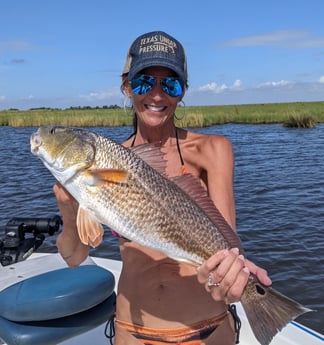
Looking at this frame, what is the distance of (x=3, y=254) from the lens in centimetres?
524

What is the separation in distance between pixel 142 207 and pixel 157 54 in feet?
3.06

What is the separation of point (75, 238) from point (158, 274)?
22.1 inches

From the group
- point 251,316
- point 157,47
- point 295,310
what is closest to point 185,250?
point 251,316

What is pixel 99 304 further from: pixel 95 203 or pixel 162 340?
pixel 95 203

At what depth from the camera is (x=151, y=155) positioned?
282 cm

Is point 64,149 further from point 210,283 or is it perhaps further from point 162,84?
point 210,283

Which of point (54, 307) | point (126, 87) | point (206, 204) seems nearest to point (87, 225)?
point (206, 204)

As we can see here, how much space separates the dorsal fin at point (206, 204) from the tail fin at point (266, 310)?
0.79 feet

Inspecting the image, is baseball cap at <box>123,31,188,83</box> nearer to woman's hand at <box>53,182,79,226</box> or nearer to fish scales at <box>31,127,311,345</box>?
fish scales at <box>31,127,311,345</box>

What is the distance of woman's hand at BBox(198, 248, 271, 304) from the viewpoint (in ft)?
7.89

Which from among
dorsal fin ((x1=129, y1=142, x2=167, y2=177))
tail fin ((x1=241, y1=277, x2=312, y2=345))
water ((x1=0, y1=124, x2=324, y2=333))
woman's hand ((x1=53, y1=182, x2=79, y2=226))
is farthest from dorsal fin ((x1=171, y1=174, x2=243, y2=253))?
water ((x1=0, y1=124, x2=324, y2=333))

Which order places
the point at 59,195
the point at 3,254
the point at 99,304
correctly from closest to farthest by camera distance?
the point at 59,195
the point at 99,304
the point at 3,254

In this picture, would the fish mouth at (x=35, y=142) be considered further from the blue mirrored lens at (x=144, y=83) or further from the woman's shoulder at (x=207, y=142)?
the woman's shoulder at (x=207, y=142)

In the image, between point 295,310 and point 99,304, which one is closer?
point 295,310
